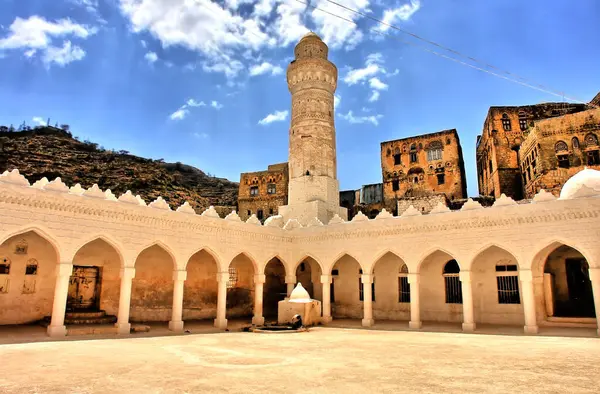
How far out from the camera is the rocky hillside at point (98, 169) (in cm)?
4459

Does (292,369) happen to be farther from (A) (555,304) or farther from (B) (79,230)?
(A) (555,304)

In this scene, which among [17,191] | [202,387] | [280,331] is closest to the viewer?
[202,387]

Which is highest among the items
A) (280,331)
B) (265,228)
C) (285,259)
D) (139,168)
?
(139,168)

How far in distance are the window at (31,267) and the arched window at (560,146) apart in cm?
2868

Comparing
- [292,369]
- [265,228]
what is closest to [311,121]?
[265,228]

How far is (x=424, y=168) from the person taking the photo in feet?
114

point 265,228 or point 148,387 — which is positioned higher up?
point 265,228

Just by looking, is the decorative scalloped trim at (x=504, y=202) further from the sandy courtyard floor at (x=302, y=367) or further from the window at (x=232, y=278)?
the window at (x=232, y=278)

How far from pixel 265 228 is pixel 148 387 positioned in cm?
1186

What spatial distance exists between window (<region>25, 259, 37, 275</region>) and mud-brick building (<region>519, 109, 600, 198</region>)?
88.3 feet

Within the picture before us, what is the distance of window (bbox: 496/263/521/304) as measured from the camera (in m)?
15.0

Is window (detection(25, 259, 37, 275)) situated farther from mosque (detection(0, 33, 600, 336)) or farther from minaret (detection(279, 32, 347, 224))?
minaret (detection(279, 32, 347, 224))

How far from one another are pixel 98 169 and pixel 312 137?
121 ft

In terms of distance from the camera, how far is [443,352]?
8.41 m
